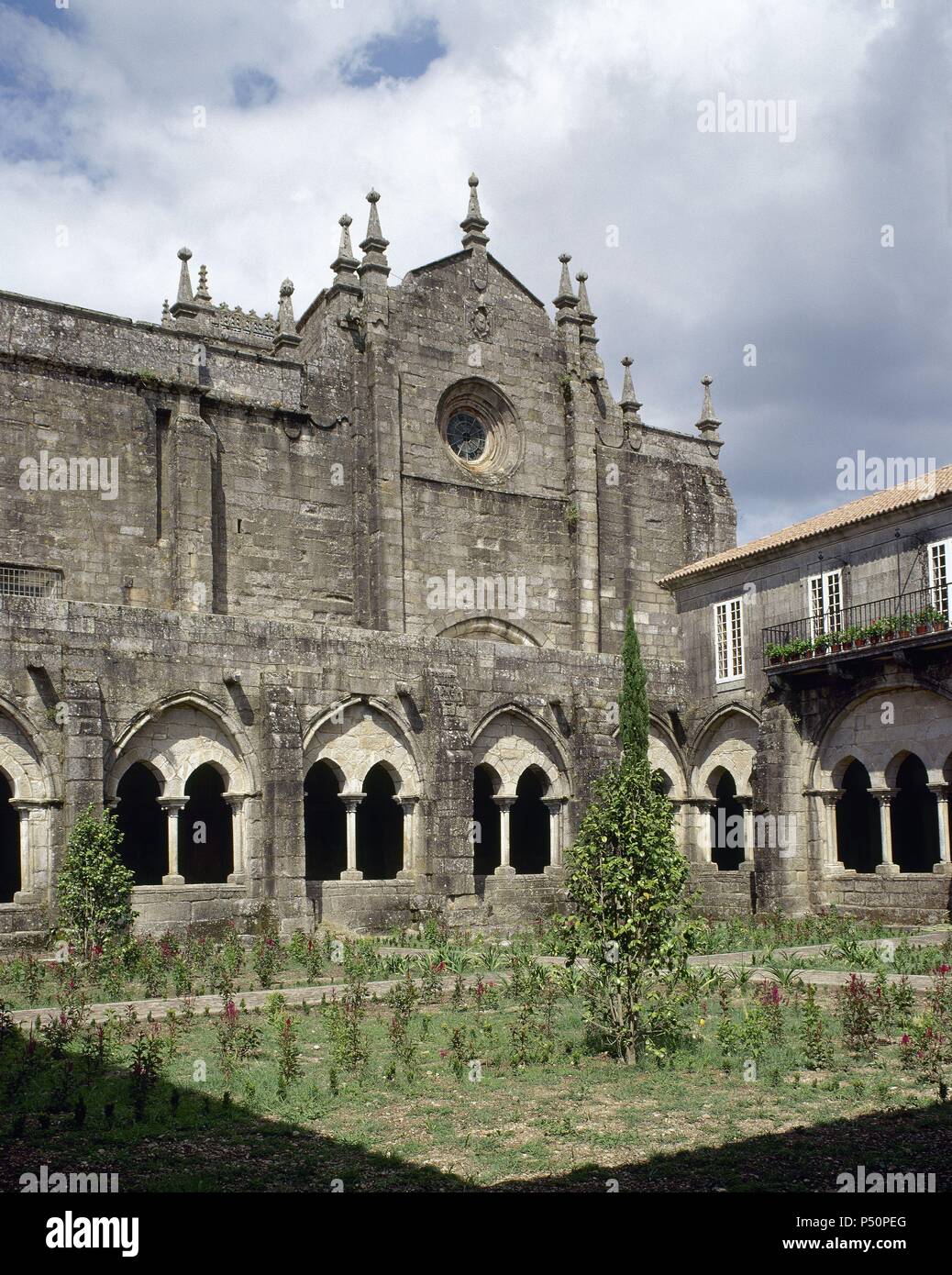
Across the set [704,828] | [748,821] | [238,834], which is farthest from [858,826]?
[238,834]

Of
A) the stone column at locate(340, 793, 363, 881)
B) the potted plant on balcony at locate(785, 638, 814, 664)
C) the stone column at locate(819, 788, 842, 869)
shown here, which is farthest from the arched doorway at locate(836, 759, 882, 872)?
the stone column at locate(340, 793, 363, 881)

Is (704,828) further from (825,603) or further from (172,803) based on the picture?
(172,803)

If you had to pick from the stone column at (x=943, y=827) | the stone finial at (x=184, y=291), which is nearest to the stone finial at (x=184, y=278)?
the stone finial at (x=184, y=291)

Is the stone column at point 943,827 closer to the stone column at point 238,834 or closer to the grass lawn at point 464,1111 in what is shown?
the grass lawn at point 464,1111

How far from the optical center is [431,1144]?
8.98 m

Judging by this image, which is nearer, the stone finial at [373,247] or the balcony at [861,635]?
the balcony at [861,635]

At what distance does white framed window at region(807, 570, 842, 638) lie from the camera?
28.7 metres

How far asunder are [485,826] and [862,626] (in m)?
9.90

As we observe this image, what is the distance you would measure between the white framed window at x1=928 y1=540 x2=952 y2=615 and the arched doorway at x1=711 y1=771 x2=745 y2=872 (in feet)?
22.9

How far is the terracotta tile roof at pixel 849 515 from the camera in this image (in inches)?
1059

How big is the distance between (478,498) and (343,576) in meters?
4.19

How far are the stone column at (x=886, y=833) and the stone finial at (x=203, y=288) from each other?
25.2 metres

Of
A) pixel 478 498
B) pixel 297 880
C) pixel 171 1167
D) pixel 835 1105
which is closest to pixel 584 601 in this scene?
pixel 478 498

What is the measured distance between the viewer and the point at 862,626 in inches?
1074
